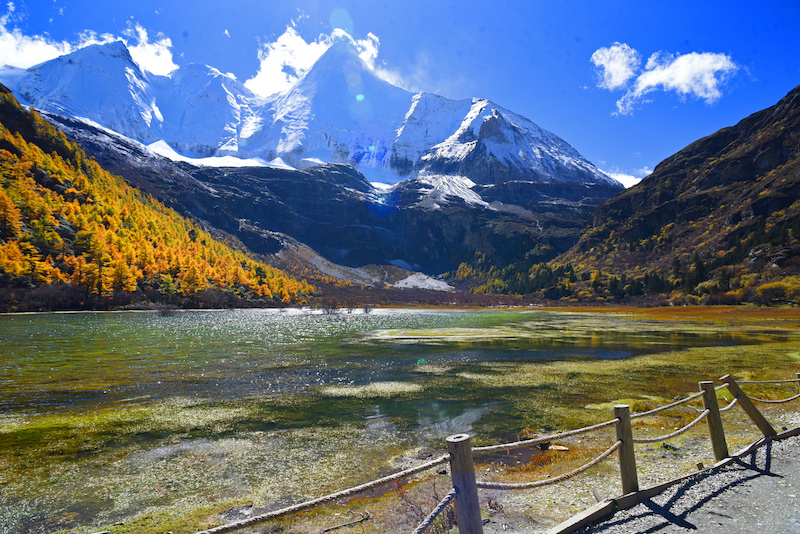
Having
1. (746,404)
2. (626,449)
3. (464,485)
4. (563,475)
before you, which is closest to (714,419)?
(746,404)

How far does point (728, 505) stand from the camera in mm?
7988

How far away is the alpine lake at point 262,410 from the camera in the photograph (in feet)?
39.4

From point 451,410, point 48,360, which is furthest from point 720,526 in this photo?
point 48,360

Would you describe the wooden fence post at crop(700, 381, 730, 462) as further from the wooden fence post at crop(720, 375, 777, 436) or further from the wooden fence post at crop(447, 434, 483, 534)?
the wooden fence post at crop(447, 434, 483, 534)

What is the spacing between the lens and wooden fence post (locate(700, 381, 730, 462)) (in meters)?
9.73

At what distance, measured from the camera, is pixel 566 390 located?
25.1 metres

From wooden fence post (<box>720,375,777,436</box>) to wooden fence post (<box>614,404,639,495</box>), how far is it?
392 cm

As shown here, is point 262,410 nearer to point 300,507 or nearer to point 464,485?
point 300,507

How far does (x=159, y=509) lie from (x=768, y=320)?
10389cm

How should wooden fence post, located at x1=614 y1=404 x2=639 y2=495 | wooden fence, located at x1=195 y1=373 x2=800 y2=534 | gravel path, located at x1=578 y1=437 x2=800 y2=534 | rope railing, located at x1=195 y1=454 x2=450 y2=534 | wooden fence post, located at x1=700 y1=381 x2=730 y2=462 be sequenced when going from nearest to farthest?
rope railing, located at x1=195 y1=454 x2=450 y2=534, wooden fence, located at x1=195 y1=373 x2=800 y2=534, gravel path, located at x1=578 y1=437 x2=800 y2=534, wooden fence post, located at x1=614 y1=404 x2=639 y2=495, wooden fence post, located at x1=700 y1=381 x2=730 y2=462

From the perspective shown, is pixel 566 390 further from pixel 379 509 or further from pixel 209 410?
pixel 209 410

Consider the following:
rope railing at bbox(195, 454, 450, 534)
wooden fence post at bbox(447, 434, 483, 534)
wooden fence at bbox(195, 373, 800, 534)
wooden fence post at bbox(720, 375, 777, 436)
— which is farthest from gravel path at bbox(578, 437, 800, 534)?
rope railing at bbox(195, 454, 450, 534)

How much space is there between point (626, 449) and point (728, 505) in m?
2.41

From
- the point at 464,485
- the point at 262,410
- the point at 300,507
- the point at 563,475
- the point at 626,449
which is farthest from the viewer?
the point at 262,410
